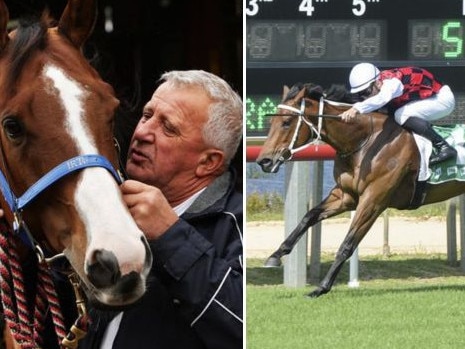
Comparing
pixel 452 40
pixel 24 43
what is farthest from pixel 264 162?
pixel 24 43

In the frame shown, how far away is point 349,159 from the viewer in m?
2.28

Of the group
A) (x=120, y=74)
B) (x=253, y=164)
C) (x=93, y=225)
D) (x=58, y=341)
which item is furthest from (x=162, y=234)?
(x=120, y=74)

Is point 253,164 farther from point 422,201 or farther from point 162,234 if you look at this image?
point 162,234

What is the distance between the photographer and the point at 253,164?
225 centimetres

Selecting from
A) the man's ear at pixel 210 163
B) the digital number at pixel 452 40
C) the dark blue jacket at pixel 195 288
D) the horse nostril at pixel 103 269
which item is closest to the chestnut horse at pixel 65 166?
the horse nostril at pixel 103 269

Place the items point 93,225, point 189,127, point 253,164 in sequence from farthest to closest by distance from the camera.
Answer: point 253,164
point 189,127
point 93,225

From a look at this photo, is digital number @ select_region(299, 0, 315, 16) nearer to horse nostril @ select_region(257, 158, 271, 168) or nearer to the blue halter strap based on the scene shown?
horse nostril @ select_region(257, 158, 271, 168)

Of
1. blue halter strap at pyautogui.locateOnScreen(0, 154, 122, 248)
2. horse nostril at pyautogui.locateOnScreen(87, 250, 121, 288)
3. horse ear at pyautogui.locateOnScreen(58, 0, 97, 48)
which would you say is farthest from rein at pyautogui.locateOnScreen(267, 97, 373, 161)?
horse nostril at pyautogui.locateOnScreen(87, 250, 121, 288)

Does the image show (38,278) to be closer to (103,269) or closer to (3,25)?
(103,269)

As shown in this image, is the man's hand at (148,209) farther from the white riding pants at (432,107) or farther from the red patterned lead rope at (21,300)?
the white riding pants at (432,107)

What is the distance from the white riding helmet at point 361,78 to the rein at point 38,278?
83 centimetres

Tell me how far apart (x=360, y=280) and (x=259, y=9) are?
694mm

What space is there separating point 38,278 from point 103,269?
12.8 inches

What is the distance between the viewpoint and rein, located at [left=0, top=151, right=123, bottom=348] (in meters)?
1.48
